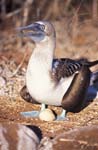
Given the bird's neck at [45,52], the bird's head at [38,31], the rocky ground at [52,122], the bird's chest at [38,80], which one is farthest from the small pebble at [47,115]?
the bird's head at [38,31]

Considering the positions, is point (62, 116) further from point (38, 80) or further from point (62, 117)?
point (38, 80)

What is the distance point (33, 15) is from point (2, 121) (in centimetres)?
574

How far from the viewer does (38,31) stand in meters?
5.83

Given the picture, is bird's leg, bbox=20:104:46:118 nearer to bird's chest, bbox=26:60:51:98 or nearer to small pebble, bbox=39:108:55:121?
small pebble, bbox=39:108:55:121

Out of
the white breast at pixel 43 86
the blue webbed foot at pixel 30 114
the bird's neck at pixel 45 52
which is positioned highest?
the bird's neck at pixel 45 52

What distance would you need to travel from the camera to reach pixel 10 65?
800 centimetres

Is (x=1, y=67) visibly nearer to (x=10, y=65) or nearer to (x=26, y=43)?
(x=10, y=65)

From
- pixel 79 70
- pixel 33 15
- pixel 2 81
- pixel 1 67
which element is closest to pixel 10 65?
pixel 1 67

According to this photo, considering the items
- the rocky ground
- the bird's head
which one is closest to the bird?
the bird's head

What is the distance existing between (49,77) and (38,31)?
0.43 meters

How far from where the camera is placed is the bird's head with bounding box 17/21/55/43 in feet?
19.0

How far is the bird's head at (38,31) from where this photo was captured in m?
5.78

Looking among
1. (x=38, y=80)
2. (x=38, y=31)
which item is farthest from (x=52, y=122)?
(x=38, y=31)

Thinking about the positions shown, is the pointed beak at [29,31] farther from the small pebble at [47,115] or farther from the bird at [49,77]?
the small pebble at [47,115]
